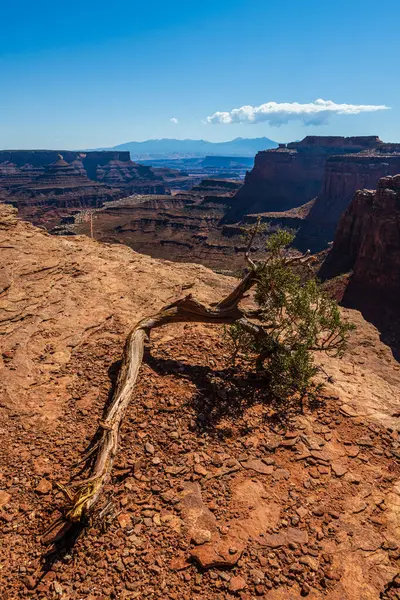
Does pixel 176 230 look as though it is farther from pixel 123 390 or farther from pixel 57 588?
pixel 57 588

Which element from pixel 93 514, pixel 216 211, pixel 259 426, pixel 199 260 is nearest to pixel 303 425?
pixel 259 426

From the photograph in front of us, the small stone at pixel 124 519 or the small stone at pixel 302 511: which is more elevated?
the small stone at pixel 124 519

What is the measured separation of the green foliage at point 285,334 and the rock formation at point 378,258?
29770mm

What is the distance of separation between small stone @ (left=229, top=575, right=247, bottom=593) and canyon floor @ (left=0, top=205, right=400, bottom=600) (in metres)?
0.02

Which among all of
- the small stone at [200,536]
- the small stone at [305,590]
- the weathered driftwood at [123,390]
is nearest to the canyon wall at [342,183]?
the weathered driftwood at [123,390]

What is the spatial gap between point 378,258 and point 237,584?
1691 inches

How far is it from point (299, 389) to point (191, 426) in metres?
3.22

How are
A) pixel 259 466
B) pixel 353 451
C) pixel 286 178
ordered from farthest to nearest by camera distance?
pixel 286 178, pixel 353 451, pixel 259 466

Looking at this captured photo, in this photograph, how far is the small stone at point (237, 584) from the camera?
5410mm

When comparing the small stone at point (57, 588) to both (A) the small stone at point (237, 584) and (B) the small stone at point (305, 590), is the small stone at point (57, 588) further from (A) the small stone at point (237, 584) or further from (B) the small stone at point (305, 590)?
(B) the small stone at point (305, 590)

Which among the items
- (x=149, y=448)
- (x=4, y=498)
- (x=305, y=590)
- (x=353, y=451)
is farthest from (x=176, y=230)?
(x=305, y=590)

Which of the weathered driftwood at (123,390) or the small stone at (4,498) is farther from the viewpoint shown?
the small stone at (4,498)

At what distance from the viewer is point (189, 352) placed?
36.5ft

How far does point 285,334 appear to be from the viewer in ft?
36.1
